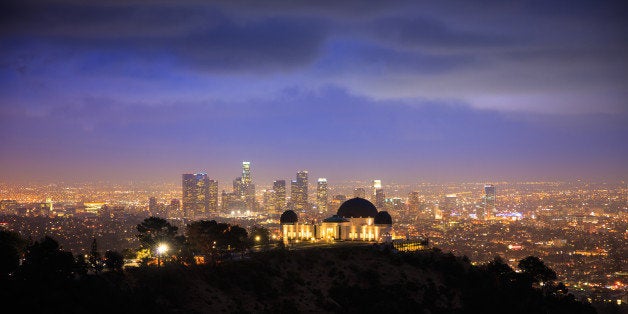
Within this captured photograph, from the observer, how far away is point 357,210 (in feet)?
313

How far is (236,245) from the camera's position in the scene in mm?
71438

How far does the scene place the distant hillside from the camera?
166 feet

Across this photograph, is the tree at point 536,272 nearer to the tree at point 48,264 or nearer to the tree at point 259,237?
the tree at point 259,237

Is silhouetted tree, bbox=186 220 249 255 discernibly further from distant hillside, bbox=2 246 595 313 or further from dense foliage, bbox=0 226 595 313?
distant hillside, bbox=2 246 595 313

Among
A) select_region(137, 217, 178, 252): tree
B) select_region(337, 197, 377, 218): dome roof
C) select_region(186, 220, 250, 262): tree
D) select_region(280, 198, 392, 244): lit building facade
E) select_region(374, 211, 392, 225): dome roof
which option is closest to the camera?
select_region(137, 217, 178, 252): tree

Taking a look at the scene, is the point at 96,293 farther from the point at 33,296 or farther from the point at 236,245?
the point at 236,245

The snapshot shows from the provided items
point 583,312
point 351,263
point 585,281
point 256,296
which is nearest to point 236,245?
point 256,296

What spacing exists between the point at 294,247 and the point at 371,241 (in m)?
13.8

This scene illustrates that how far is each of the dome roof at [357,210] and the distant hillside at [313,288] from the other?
1147 centimetres

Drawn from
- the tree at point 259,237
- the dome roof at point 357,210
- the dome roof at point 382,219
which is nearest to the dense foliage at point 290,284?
the dome roof at point 382,219

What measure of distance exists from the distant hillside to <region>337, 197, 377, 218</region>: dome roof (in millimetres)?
11466

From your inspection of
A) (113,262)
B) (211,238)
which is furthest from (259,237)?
(113,262)

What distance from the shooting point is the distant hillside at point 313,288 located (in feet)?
166

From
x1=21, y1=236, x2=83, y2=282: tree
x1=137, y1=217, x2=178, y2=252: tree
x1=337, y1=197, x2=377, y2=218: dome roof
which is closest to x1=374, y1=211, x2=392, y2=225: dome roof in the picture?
x1=337, y1=197, x2=377, y2=218: dome roof
